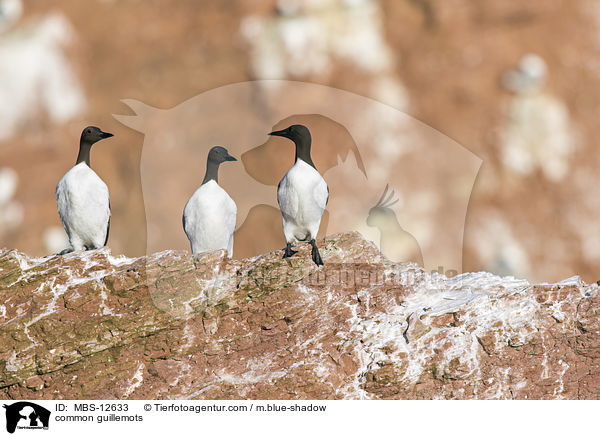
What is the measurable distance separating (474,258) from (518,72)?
6.53m

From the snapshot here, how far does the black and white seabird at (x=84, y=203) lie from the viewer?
6.78 meters

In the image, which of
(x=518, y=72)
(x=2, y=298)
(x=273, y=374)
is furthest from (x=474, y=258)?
(x=2, y=298)

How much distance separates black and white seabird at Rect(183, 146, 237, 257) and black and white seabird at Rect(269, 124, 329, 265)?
86 cm

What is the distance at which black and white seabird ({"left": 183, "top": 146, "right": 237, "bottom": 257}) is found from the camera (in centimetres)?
694

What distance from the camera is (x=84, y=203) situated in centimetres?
679

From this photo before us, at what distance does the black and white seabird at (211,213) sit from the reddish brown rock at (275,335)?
96cm

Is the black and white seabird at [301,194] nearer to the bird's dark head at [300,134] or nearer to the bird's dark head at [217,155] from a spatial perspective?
the bird's dark head at [300,134]

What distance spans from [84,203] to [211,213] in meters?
1.57
